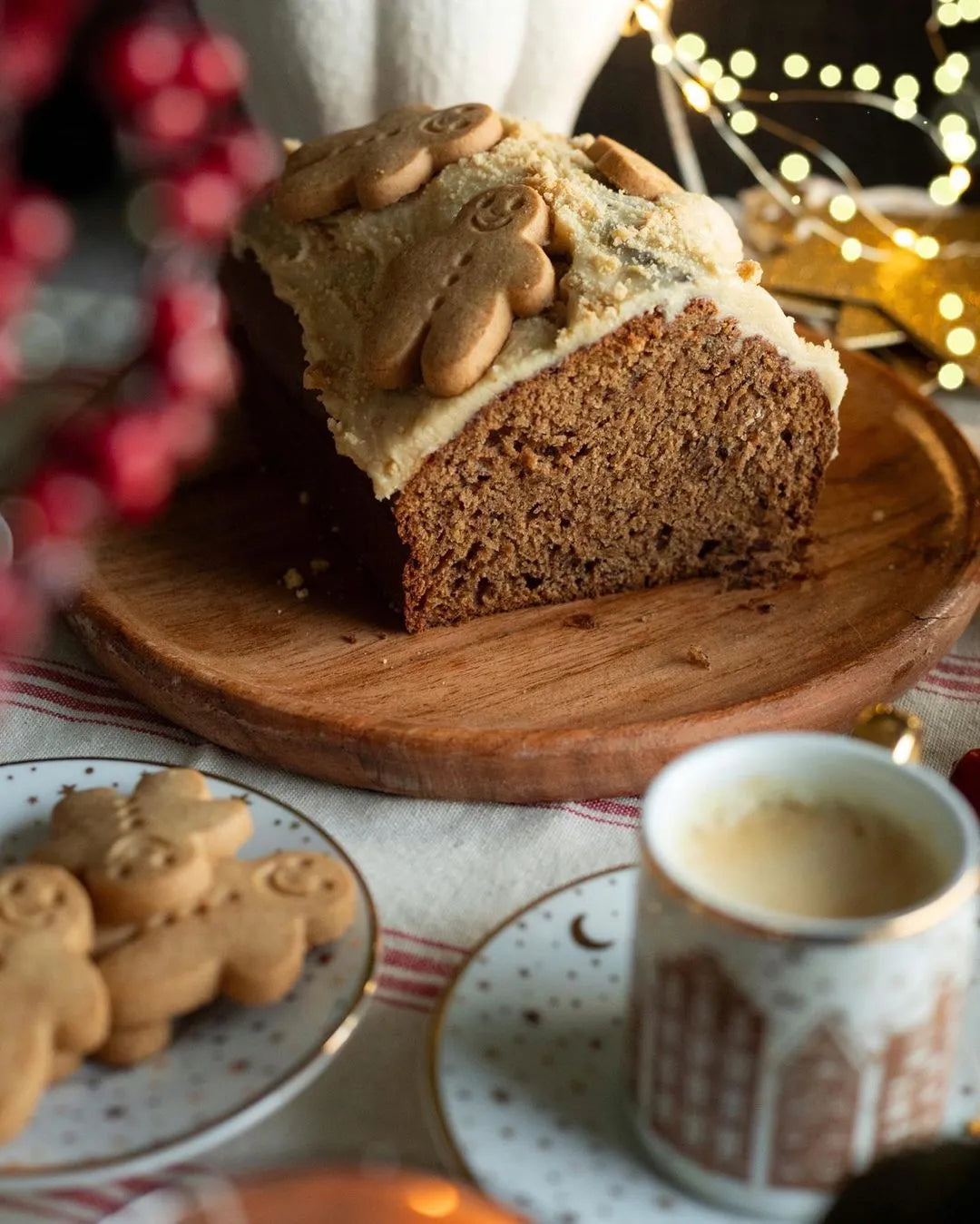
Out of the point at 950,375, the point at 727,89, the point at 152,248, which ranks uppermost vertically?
the point at 152,248

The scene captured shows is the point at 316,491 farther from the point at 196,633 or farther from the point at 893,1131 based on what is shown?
the point at 893,1131

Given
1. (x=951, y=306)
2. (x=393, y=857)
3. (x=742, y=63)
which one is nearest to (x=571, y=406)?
(x=393, y=857)

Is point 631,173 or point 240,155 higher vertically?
point 240,155

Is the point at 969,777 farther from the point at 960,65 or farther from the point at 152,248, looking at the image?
the point at 960,65

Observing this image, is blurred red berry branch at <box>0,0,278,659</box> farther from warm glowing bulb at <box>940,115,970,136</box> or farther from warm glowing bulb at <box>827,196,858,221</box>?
warm glowing bulb at <box>940,115,970,136</box>

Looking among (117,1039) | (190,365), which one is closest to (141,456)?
(190,365)

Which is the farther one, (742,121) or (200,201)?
(742,121)

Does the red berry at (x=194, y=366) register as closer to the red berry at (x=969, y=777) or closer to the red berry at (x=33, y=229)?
the red berry at (x=33, y=229)

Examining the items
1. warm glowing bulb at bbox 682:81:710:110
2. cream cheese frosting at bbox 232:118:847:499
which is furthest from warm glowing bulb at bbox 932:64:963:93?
cream cheese frosting at bbox 232:118:847:499
